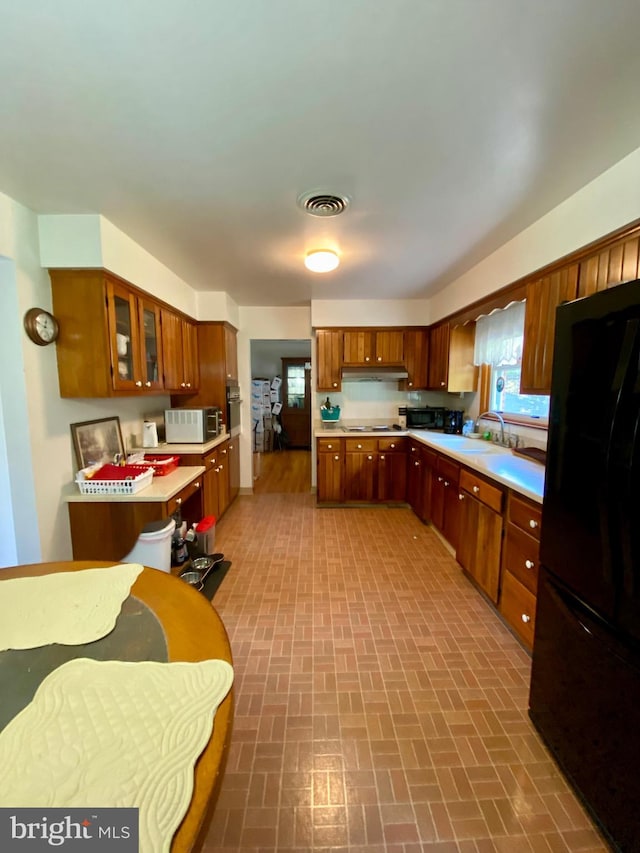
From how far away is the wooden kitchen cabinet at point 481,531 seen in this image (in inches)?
85.8

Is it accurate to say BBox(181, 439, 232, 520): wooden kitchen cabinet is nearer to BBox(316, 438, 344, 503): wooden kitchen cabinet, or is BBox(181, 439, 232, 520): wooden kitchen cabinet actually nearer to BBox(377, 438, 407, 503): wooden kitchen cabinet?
BBox(316, 438, 344, 503): wooden kitchen cabinet

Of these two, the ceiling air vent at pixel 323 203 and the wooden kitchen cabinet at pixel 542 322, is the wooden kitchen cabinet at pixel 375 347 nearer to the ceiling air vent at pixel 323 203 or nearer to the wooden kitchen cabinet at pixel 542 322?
the wooden kitchen cabinet at pixel 542 322

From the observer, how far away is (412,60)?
1.12 m

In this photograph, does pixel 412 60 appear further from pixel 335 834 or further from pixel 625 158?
pixel 335 834

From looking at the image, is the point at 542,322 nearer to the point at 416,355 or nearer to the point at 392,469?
the point at 416,355

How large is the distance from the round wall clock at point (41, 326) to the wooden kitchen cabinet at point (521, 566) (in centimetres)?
292

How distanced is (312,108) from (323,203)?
2.10 ft

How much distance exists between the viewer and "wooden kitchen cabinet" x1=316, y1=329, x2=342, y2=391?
423cm

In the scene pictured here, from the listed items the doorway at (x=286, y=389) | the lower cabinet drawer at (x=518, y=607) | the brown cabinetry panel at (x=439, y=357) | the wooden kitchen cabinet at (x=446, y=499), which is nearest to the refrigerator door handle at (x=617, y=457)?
the lower cabinet drawer at (x=518, y=607)

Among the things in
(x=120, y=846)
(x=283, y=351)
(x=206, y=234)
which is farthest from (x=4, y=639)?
(x=283, y=351)

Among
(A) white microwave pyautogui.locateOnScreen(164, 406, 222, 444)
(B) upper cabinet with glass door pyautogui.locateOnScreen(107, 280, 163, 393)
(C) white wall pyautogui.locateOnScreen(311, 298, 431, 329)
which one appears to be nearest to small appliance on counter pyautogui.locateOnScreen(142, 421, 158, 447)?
(A) white microwave pyautogui.locateOnScreen(164, 406, 222, 444)

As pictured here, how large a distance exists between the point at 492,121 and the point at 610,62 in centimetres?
36

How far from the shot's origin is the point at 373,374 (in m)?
4.50

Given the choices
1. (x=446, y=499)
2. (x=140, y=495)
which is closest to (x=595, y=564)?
(x=446, y=499)
